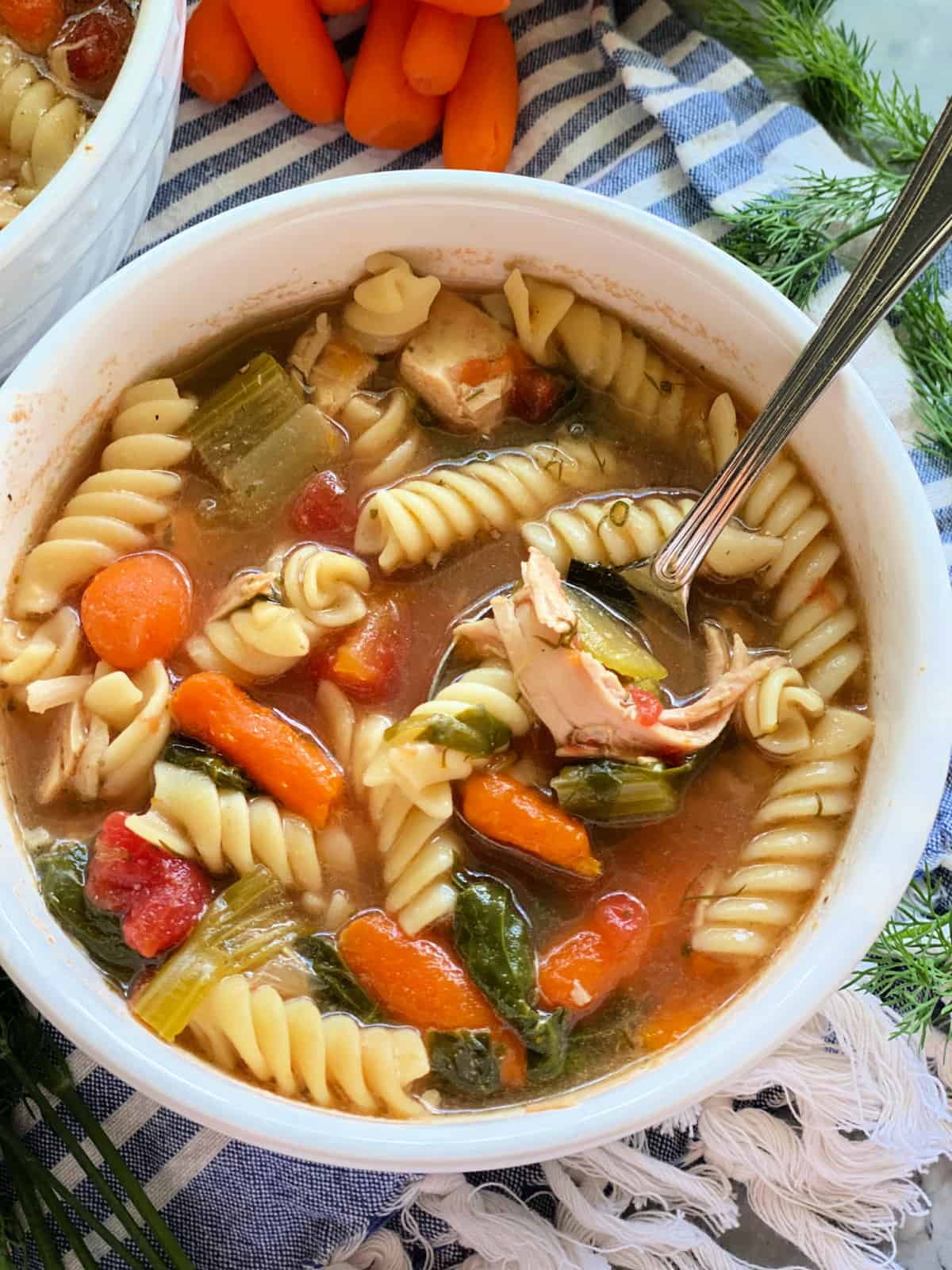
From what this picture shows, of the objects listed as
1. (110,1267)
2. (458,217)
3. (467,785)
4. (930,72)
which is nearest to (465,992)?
(467,785)

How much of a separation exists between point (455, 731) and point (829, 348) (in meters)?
1.02

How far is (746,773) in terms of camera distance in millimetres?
2764

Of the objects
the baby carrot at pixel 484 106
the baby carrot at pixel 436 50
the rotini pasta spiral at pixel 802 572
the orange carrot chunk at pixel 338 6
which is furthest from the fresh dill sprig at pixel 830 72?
the rotini pasta spiral at pixel 802 572

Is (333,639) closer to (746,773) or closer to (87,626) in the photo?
(87,626)

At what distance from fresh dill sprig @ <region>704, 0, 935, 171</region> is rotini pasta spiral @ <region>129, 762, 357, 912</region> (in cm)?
236

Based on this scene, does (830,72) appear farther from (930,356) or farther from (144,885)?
(144,885)

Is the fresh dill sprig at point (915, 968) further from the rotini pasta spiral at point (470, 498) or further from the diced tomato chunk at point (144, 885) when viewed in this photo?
the diced tomato chunk at point (144, 885)

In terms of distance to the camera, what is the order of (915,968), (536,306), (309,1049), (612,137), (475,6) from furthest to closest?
1. (612,137)
2. (475,6)
3. (915,968)
4. (536,306)
5. (309,1049)

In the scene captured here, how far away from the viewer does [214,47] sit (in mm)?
3393

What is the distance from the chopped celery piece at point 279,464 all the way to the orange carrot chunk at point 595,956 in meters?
1.09

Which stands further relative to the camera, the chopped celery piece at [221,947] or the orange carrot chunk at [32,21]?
the orange carrot chunk at [32,21]

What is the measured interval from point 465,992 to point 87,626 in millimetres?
1049

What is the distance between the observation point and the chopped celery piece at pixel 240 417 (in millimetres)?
2893

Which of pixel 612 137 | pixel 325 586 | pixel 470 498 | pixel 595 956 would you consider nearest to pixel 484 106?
pixel 612 137
